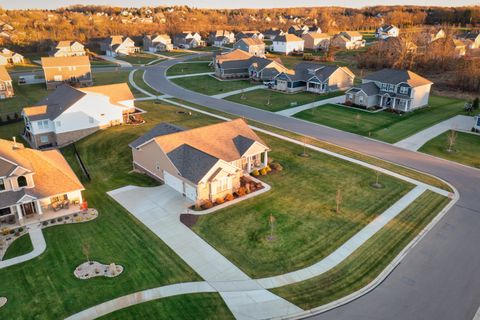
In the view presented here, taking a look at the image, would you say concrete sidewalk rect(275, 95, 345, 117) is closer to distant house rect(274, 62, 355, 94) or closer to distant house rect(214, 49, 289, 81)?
distant house rect(274, 62, 355, 94)

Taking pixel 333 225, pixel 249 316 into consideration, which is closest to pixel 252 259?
pixel 249 316

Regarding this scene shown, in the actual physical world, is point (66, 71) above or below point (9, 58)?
below

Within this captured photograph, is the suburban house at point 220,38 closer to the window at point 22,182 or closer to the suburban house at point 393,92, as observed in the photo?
the suburban house at point 393,92

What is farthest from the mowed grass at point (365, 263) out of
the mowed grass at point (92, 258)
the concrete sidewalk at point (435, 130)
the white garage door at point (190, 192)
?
the concrete sidewalk at point (435, 130)

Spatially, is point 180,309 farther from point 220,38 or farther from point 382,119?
point 220,38

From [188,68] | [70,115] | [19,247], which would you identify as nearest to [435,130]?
[70,115]

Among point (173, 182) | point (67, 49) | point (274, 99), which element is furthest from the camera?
point (67, 49)

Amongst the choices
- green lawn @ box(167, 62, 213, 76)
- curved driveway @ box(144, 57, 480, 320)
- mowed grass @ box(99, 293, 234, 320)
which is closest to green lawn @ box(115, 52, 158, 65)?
green lawn @ box(167, 62, 213, 76)
